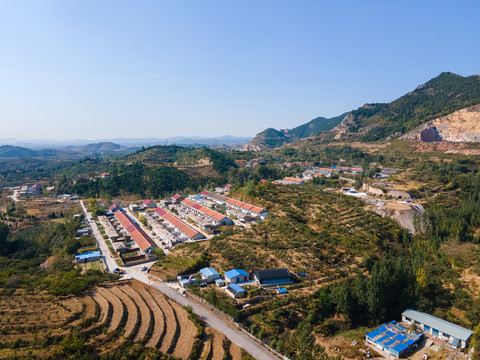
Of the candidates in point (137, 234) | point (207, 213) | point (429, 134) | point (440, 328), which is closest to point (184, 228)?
point (207, 213)

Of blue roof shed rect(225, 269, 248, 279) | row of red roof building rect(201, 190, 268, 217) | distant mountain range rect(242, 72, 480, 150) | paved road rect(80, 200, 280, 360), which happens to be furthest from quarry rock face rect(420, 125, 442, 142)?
paved road rect(80, 200, 280, 360)

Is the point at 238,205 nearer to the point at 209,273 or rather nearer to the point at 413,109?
the point at 209,273

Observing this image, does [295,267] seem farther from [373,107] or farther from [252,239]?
[373,107]

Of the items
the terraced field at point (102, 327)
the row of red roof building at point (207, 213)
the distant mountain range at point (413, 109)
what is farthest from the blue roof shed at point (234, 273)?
the distant mountain range at point (413, 109)

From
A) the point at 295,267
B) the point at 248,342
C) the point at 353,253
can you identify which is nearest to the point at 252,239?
the point at 295,267

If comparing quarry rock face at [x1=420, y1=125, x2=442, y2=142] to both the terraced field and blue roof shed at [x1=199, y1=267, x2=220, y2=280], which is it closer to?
blue roof shed at [x1=199, y1=267, x2=220, y2=280]

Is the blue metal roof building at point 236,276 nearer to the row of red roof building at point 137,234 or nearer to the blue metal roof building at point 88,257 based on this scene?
the row of red roof building at point 137,234
